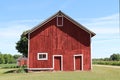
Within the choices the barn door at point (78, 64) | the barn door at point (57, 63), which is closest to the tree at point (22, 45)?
the barn door at point (57, 63)

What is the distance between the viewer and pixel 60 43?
49750 millimetres

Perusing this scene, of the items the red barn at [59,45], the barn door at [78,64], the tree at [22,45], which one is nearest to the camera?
the red barn at [59,45]

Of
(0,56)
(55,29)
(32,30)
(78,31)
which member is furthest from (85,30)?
(0,56)

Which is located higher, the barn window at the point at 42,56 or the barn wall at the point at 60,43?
the barn wall at the point at 60,43

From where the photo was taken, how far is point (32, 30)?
49781mm

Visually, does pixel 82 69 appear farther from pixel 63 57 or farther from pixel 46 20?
pixel 46 20

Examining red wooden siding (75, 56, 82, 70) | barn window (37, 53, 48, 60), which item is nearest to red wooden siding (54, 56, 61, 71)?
barn window (37, 53, 48, 60)

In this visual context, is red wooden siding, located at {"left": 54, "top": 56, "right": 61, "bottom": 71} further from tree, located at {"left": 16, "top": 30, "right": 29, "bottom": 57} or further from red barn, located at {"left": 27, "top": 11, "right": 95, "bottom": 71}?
tree, located at {"left": 16, "top": 30, "right": 29, "bottom": 57}

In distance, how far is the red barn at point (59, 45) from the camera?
49.4 metres

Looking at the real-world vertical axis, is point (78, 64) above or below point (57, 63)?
below

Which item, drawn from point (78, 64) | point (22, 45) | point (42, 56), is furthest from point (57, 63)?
point (22, 45)

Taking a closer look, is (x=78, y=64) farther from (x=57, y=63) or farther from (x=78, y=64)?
(x=57, y=63)

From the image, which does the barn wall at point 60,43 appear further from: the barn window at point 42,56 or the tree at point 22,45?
the tree at point 22,45

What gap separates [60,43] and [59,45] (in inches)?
12.1
